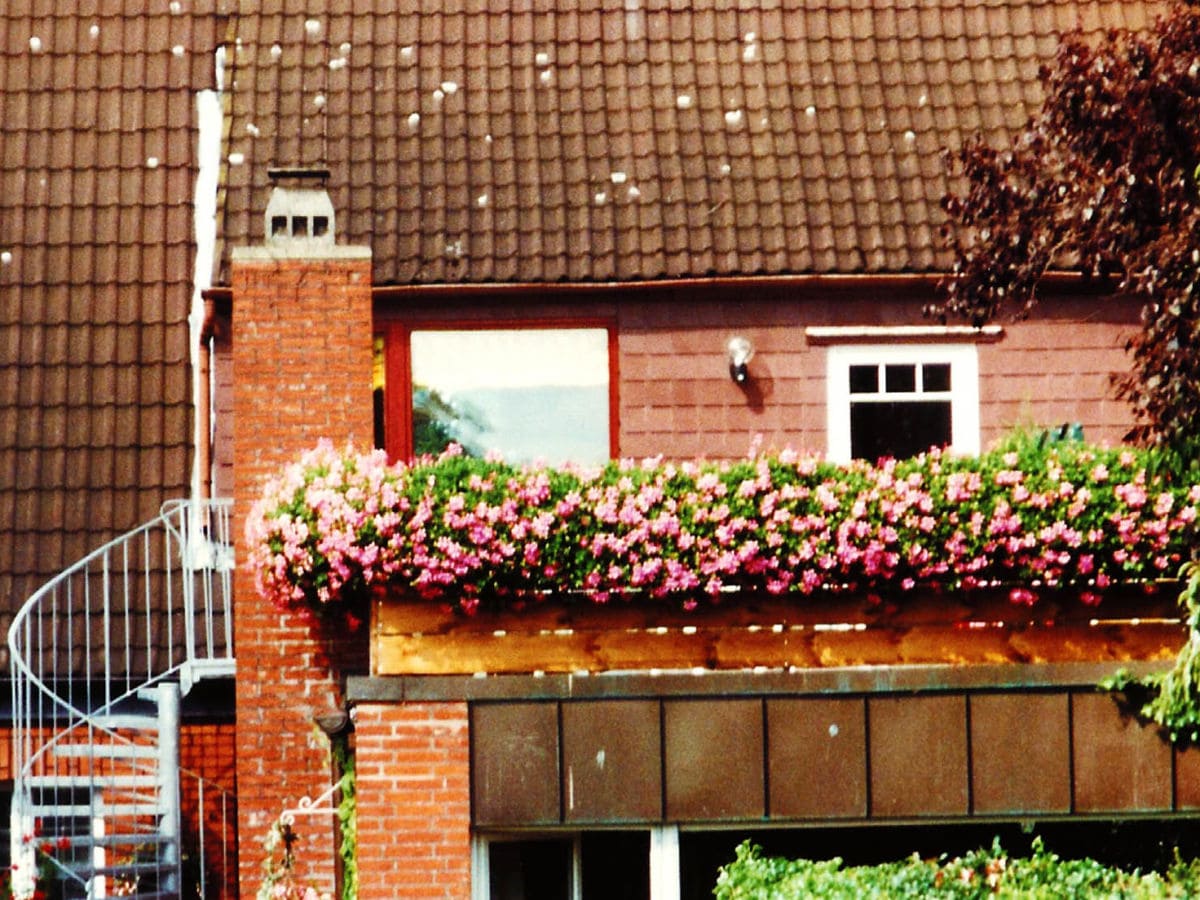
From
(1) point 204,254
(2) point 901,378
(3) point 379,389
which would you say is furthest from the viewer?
(1) point 204,254

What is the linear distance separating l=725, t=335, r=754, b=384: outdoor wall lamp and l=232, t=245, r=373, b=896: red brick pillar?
3.24 m

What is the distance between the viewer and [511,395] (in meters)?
15.8

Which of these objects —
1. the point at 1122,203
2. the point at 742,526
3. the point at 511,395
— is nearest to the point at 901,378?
the point at 511,395

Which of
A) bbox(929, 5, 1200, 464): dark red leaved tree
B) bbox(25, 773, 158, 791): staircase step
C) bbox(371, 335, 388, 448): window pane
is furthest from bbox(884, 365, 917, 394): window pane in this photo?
bbox(25, 773, 158, 791): staircase step

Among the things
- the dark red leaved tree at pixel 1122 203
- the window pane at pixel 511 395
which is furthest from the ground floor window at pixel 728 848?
the window pane at pixel 511 395

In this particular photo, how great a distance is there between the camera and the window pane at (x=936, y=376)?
16016 millimetres

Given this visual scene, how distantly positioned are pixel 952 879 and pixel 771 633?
5.45ft

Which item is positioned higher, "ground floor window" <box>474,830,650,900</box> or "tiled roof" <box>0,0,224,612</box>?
"tiled roof" <box>0,0,224,612</box>

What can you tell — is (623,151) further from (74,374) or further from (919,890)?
(919,890)

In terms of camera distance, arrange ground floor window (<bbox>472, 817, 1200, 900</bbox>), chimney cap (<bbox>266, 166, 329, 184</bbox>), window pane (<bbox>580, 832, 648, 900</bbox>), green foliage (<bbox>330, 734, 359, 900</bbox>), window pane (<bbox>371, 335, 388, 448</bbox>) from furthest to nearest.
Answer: window pane (<bbox>371, 335, 388, 448</bbox>) < chimney cap (<bbox>266, 166, 329, 184</bbox>) < green foliage (<bbox>330, 734, 359, 900</bbox>) < window pane (<bbox>580, 832, 648, 900</bbox>) < ground floor window (<bbox>472, 817, 1200, 900</bbox>)

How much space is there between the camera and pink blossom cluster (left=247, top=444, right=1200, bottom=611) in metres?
11.7

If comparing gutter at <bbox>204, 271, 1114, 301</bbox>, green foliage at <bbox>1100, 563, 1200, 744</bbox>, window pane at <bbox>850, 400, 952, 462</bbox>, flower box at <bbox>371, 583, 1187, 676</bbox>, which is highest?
gutter at <bbox>204, 271, 1114, 301</bbox>

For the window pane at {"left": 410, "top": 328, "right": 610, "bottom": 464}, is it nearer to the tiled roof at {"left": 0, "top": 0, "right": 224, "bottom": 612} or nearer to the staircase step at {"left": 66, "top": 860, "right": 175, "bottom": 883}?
the tiled roof at {"left": 0, "top": 0, "right": 224, "bottom": 612}

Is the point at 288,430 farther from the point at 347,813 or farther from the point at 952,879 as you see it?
the point at 952,879
